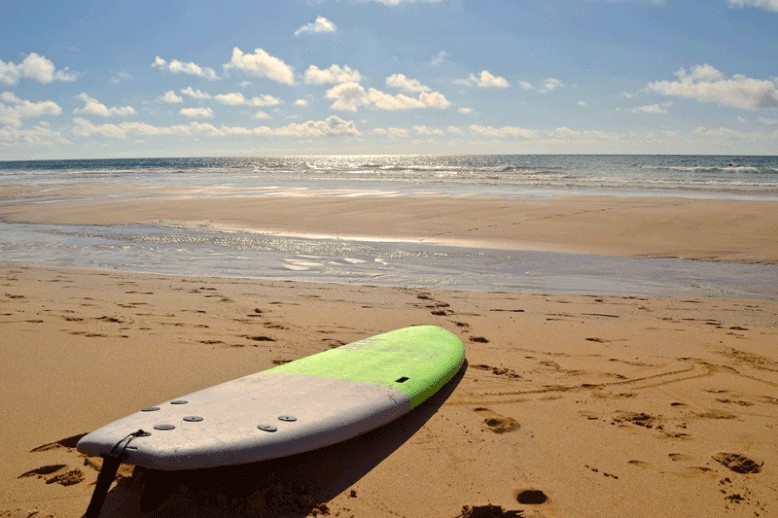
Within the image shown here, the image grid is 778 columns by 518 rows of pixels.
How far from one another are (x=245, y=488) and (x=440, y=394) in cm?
147

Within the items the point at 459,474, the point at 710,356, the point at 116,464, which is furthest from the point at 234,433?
the point at 710,356

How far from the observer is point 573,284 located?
6.75 meters

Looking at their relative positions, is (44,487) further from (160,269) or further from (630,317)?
(160,269)

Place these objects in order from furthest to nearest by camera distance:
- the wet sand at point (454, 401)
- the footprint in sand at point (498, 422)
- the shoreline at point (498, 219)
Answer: the shoreline at point (498, 219)
the footprint in sand at point (498, 422)
the wet sand at point (454, 401)

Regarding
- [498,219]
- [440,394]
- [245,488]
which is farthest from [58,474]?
[498,219]

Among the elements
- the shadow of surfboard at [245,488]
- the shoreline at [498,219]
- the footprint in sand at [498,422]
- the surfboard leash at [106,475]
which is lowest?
the footprint in sand at [498,422]

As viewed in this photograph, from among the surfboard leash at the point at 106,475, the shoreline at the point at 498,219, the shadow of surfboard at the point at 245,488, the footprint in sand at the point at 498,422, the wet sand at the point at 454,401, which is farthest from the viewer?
the shoreline at the point at 498,219

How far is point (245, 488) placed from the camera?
2.26m

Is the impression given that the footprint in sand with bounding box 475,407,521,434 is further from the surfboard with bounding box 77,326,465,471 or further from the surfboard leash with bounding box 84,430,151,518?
the surfboard leash with bounding box 84,430,151,518

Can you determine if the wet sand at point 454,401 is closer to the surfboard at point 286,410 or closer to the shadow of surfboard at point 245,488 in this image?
the shadow of surfboard at point 245,488

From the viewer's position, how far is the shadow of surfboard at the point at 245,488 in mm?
2160

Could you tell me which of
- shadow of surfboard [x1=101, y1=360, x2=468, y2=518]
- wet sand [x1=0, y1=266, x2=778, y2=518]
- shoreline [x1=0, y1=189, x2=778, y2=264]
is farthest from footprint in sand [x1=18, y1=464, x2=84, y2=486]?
shoreline [x1=0, y1=189, x2=778, y2=264]

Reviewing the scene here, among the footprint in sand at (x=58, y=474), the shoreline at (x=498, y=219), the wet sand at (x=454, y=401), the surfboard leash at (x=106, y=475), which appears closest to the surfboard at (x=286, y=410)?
the surfboard leash at (x=106, y=475)

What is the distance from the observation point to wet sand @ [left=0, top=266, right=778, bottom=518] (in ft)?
7.63
